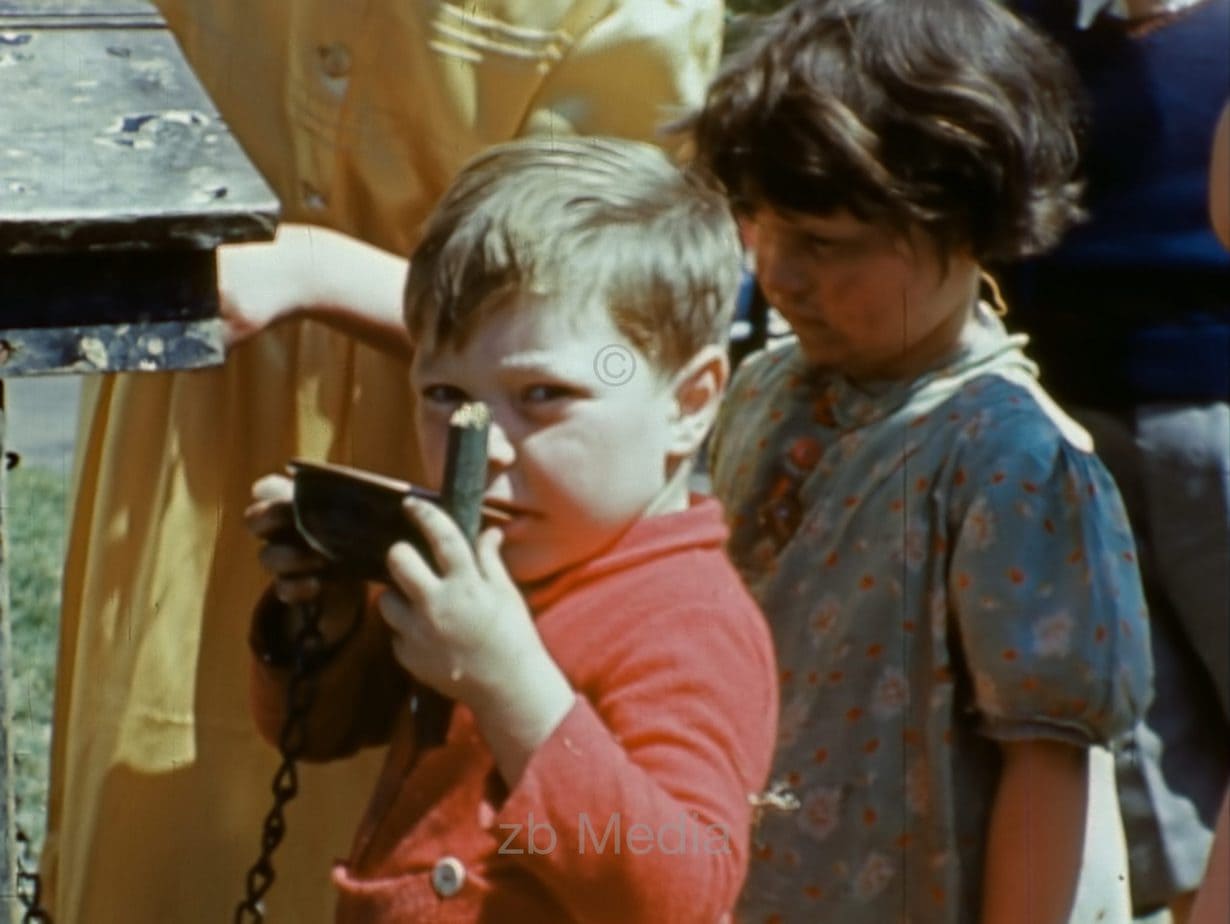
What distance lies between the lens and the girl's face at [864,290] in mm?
1979

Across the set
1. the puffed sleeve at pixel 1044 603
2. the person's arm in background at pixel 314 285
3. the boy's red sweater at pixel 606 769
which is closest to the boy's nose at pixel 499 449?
the boy's red sweater at pixel 606 769

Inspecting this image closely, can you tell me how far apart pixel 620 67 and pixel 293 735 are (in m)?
0.62

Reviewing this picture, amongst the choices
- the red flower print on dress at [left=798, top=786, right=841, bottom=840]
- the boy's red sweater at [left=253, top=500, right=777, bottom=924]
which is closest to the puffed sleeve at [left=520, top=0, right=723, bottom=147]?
the boy's red sweater at [left=253, top=500, right=777, bottom=924]

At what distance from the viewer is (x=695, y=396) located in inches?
68.5

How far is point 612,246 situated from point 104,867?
77 cm

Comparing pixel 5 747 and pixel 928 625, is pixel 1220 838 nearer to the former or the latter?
pixel 928 625

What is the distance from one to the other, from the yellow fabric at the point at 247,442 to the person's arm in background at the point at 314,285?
0.34ft

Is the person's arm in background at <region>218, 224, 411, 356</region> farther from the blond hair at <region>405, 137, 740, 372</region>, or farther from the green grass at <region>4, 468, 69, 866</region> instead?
the green grass at <region>4, 468, 69, 866</region>

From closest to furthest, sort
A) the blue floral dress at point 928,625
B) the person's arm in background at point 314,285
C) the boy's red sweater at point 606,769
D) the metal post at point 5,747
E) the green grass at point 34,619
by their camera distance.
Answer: the metal post at point 5,747, the boy's red sweater at point 606,769, the person's arm in background at point 314,285, the blue floral dress at point 928,625, the green grass at point 34,619

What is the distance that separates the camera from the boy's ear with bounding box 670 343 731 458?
5.66 feet

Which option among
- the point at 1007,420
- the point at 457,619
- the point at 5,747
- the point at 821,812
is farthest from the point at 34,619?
the point at 5,747

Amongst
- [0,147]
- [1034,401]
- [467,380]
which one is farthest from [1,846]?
[1034,401]

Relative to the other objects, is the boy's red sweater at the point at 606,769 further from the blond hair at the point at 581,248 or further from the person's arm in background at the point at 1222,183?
the person's arm in background at the point at 1222,183

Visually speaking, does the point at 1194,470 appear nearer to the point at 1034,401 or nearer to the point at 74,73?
the point at 1034,401
